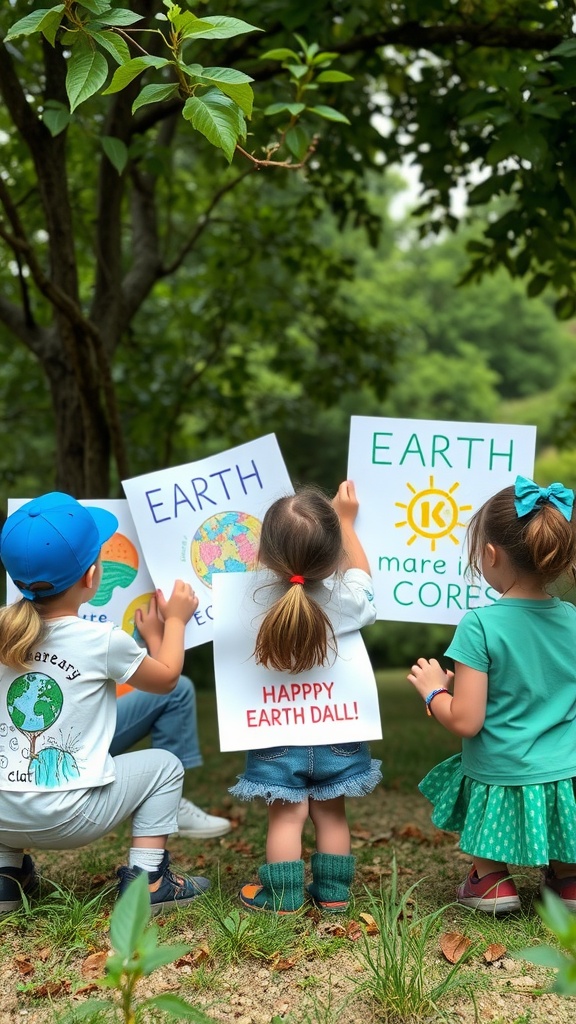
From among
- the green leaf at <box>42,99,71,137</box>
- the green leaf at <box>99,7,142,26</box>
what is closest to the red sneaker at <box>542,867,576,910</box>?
the green leaf at <box>99,7,142,26</box>

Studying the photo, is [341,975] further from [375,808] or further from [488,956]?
[375,808]

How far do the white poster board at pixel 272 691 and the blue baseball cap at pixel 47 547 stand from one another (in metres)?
0.41

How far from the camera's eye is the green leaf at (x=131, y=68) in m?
2.26

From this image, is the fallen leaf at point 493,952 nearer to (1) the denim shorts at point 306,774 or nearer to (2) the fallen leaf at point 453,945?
(2) the fallen leaf at point 453,945

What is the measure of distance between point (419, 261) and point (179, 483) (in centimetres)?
2622

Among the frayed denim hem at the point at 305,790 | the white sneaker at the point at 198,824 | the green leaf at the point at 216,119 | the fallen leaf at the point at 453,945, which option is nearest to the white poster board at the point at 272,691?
the frayed denim hem at the point at 305,790

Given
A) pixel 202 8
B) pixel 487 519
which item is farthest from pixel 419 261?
pixel 487 519

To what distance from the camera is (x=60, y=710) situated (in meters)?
2.61

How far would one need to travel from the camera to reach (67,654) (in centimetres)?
262

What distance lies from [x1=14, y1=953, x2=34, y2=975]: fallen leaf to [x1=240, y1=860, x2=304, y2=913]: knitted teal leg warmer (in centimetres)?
59

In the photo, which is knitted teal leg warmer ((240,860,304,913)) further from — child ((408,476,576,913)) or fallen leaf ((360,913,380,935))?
child ((408,476,576,913))

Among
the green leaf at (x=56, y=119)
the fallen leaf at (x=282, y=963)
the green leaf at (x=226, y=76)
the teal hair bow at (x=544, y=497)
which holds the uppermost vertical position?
the green leaf at (x=56, y=119)

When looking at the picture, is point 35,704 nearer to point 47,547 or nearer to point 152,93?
point 47,547

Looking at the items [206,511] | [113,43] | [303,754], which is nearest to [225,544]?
[206,511]
